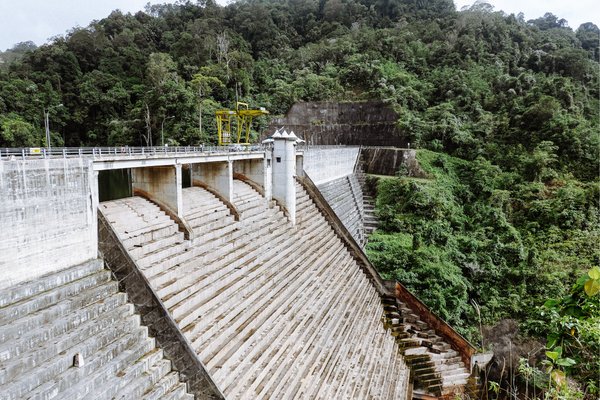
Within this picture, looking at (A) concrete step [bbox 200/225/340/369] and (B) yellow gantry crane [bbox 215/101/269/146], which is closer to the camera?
(A) concrete step [bbox 200/225/340/369]

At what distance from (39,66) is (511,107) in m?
47.4

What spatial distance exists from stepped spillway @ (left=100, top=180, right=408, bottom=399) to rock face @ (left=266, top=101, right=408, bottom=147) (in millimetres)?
20899

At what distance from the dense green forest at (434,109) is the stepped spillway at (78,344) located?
6.26 meters

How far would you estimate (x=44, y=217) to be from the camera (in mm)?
7055

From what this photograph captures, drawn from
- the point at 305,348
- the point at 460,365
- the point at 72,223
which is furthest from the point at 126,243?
the point at 460,365

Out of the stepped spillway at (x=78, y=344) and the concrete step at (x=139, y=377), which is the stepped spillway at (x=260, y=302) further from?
the stepped spillway at (x=78, y=344)

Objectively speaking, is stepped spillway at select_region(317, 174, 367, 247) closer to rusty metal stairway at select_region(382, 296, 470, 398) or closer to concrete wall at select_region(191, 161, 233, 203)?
rusty metal stairway at select_region(382, 296, 470, 398)

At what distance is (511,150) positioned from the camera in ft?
96.4

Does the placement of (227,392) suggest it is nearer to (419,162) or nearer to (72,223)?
(72,223)

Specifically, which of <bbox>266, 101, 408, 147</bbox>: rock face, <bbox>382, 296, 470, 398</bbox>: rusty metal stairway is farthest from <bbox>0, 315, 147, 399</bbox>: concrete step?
<bbox>266, 101, 408, 147</bbox>: rock face

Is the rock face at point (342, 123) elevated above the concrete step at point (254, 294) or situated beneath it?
elevated above

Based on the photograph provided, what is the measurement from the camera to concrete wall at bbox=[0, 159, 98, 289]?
253 inches

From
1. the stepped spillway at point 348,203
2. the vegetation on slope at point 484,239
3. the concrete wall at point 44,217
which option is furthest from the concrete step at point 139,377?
the stepped spillway at point 348,203

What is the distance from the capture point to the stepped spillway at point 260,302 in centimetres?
908
